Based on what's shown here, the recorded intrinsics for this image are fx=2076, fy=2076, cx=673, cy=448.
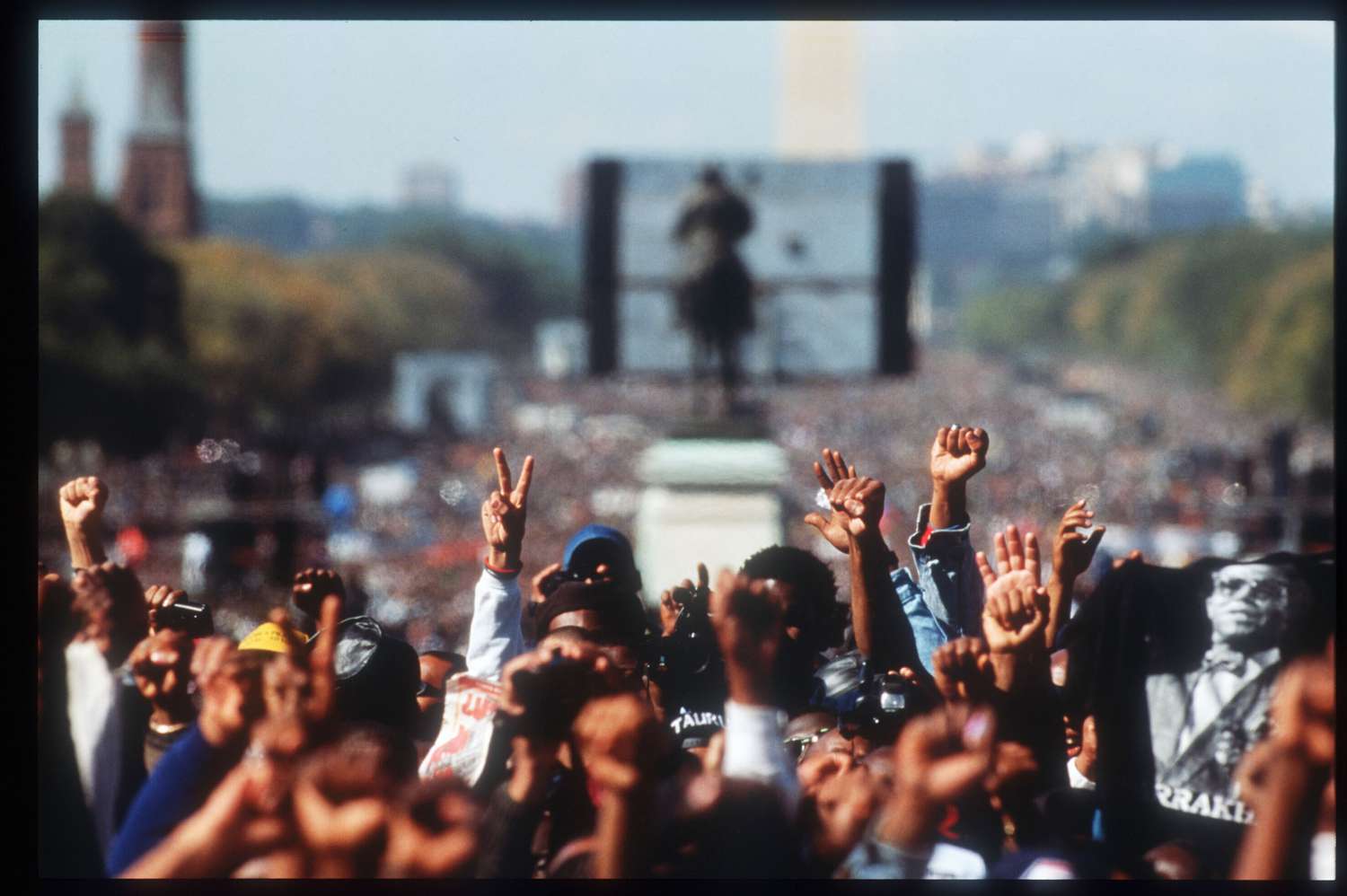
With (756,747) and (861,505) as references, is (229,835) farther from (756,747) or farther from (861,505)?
(861,505)

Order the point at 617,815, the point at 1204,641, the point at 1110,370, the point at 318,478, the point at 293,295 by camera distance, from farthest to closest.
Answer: the point at 1110,370, the point at 293,295, the point at 318,478, the point at 1204,641, the point at 617,815

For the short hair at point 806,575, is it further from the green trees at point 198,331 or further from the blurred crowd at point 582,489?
the green trees at point 198,331

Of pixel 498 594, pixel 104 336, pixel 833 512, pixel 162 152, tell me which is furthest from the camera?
pixel 162 152

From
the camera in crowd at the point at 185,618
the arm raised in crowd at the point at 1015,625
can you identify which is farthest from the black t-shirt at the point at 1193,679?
the camera in crowd at the point at 185,618

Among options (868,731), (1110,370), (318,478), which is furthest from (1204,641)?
(1110,370)

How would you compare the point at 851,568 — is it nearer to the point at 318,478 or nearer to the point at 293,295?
the point at 318,478

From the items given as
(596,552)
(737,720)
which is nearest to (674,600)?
(596,552)
